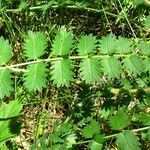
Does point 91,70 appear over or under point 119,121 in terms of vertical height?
over

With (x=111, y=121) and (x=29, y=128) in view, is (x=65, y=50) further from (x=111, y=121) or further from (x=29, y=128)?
(x=29, y=128)

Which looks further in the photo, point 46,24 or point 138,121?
point 46,24

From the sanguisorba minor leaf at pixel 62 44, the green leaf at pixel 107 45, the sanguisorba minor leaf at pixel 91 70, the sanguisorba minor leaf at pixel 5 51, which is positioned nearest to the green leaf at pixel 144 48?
the green leaf at pixel 107 45

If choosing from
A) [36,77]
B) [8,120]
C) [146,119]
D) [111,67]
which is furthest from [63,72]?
[8,120]

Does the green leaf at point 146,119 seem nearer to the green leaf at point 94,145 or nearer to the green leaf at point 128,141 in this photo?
the green leaf at point 128,141

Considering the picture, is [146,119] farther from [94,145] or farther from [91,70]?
[91,70]

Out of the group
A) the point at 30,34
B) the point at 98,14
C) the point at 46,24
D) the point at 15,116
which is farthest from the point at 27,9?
the point at 30,34
